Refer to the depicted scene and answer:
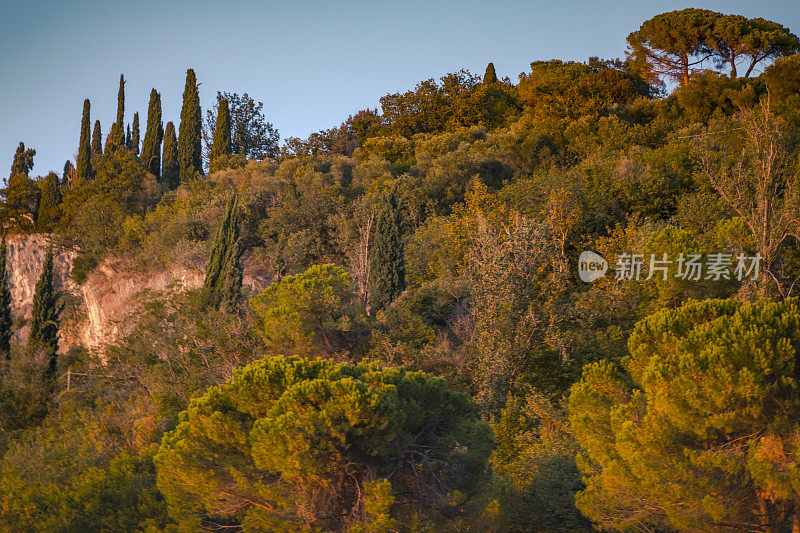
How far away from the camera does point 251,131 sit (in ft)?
170

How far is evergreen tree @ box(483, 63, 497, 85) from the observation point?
168 feet

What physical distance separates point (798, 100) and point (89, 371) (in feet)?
116

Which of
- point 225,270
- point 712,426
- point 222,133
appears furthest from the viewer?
point 222,133

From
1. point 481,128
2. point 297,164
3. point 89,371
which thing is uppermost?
point 481,128

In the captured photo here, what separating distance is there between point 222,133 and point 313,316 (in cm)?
3233

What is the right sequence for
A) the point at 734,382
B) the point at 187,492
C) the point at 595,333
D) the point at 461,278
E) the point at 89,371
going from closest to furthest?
the point at 734,382
the point at 187,492
the point at 595,333
the point at 461,278
the point at 89,371

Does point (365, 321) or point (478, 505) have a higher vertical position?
point (365, 321)

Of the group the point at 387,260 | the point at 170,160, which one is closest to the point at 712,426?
the point at 387,260

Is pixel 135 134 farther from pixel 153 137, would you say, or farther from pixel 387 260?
pixel 387 260

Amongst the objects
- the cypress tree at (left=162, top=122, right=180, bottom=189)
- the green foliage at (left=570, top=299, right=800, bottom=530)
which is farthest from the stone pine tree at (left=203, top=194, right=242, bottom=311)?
the cypress tree at (left=162, top=122, right=180, bottom=189)

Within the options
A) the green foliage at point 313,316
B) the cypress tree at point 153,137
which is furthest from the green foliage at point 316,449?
the cypress tree at point 153,137

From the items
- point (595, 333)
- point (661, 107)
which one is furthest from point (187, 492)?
point (661, 107)

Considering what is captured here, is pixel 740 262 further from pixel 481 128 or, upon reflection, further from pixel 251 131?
pixel 251 131

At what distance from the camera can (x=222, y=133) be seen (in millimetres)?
46281
